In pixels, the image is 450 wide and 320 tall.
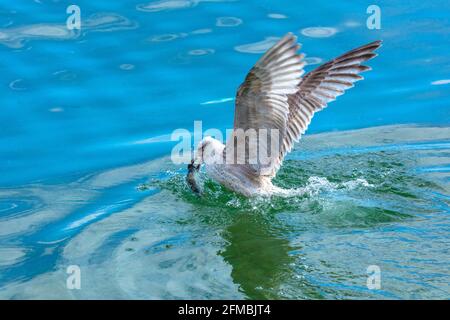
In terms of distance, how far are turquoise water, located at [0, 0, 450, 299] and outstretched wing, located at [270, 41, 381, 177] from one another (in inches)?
19.4

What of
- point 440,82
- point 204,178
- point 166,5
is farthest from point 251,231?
point 166,5

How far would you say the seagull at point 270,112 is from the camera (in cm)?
647

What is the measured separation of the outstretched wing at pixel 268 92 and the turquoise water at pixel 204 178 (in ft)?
2.63

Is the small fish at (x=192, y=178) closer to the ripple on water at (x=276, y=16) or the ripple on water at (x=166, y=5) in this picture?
the ripple on water at (x=276, y=16)

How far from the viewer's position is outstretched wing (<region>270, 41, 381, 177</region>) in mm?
7734

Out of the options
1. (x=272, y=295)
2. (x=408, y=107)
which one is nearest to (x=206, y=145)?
(x=272, y=295)

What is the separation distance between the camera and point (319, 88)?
795 cm

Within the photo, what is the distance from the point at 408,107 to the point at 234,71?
2.00 metres

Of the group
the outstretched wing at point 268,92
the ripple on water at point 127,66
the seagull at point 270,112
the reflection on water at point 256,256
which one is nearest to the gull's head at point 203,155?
the seagull at point 270,112
